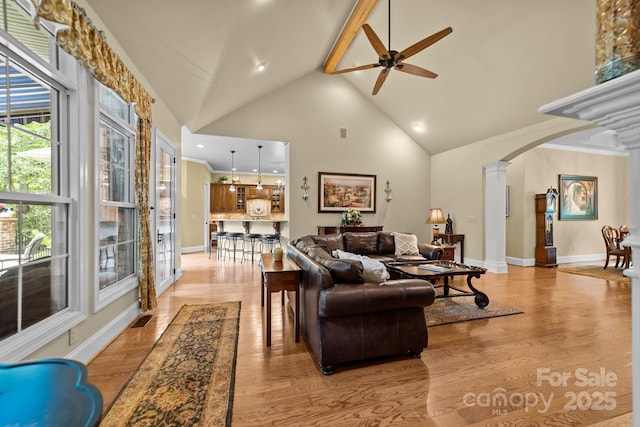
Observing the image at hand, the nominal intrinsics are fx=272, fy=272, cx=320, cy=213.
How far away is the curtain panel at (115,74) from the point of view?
174 cm

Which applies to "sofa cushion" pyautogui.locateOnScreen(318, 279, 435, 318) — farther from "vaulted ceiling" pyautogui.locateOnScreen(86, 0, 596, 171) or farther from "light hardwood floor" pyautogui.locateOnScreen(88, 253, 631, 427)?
"vaulted ceiling" pyautogui.locateOnScreen(86, 0, 596, 171)

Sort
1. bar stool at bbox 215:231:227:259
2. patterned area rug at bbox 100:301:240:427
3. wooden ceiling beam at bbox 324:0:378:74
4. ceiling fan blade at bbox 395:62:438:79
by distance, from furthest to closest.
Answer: bar stool at bbox 215:231:227:259 → wooden ceiling beam at bbox 324:0:378:74 → ceiling fan blade at bbox 395:62:438:79 → patterned area rug at bbox 100:301:240:427

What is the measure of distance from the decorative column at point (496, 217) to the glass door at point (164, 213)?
6083mm

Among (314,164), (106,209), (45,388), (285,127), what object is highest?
(285,127)

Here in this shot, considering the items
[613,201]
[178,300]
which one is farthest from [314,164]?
[613,201]

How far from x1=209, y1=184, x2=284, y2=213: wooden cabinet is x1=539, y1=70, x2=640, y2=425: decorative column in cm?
1002

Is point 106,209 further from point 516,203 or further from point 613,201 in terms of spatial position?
point 613,201

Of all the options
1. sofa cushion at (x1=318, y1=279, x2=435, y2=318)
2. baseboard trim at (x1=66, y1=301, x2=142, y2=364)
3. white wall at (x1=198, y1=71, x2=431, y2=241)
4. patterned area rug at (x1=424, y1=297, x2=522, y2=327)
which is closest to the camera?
sofa cushion at (x1=318, y1=279, x2=435, y2=318)

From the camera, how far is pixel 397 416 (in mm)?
1593

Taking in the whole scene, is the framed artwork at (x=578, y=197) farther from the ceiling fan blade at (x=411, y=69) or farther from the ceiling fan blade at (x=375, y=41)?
the ceiling fan blade at (x=375, y=41)

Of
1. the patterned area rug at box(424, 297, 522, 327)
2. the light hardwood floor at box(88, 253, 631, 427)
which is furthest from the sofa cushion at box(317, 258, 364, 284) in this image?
the patterned area rug at box(424, 297, 522, 327)

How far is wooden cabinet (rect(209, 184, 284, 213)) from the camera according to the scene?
9859 millimetres

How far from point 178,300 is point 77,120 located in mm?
→ 2499

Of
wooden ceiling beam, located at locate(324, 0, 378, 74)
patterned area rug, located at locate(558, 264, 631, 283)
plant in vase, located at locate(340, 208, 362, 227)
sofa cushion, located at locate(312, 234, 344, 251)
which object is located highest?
wooden ceiling beam, located at locate(324, 0, 378, 74)
